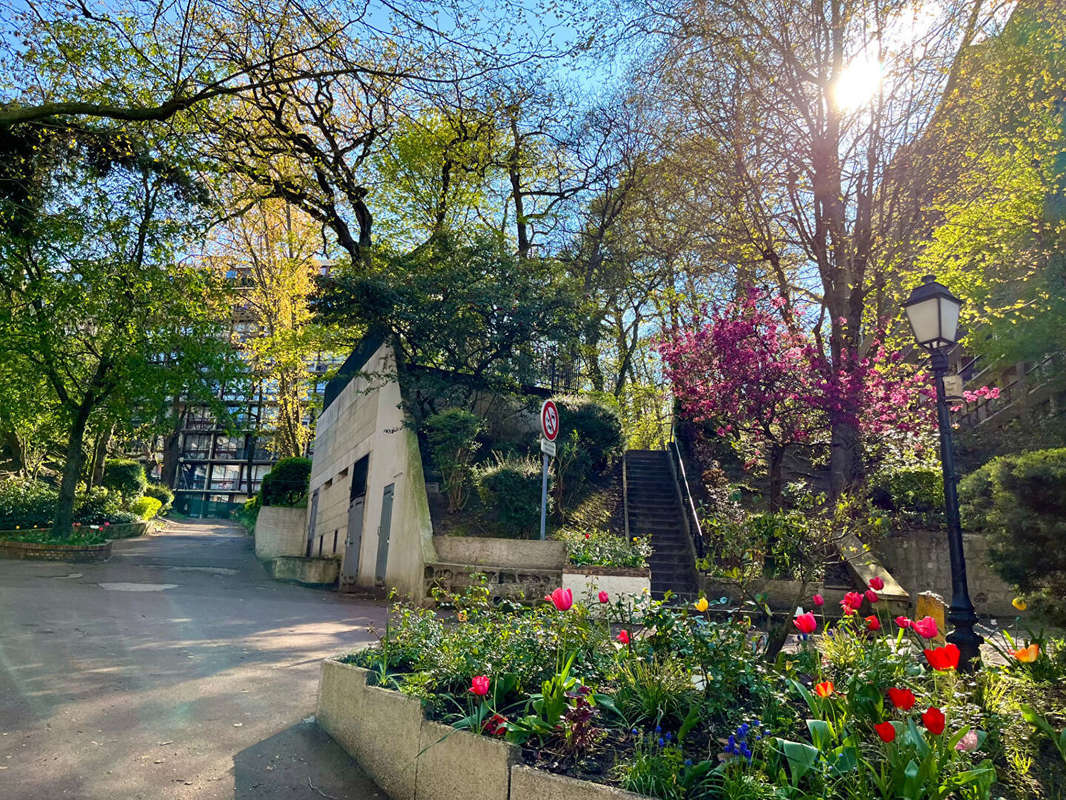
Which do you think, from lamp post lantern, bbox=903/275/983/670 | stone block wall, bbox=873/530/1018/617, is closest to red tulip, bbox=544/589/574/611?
lamp post lantern, bbox=903/275/983/670

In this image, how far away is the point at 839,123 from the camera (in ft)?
45.1

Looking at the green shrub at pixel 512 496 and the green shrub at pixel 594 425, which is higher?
the green shrub at pixel 594 425

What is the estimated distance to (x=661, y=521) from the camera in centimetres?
1416

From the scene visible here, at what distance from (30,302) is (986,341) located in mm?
21938

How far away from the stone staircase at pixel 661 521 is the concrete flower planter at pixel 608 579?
0.62 meters

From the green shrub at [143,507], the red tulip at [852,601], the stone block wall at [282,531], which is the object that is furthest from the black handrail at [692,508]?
the green shrub at [143,507]

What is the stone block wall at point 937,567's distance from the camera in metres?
10.8

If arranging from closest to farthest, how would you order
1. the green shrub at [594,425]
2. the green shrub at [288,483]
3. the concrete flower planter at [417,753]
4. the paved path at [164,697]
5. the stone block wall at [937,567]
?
the concrete flower planter at [417,753] → the paved path at [164,697] → the stone block wall at [937,567] → the green shrub at [594,425] → the green shrub at [288,483]

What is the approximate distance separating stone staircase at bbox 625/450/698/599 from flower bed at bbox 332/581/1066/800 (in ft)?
21.8

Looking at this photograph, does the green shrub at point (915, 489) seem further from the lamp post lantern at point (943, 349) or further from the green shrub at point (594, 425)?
the lamp post lantern at point (943, 349)

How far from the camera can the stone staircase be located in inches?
448

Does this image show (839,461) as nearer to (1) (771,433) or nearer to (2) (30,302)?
(1) (771,433)

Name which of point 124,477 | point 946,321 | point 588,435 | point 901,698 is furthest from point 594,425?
point 124,477

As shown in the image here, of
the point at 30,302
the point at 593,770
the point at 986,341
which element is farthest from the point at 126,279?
the point at 986,341
